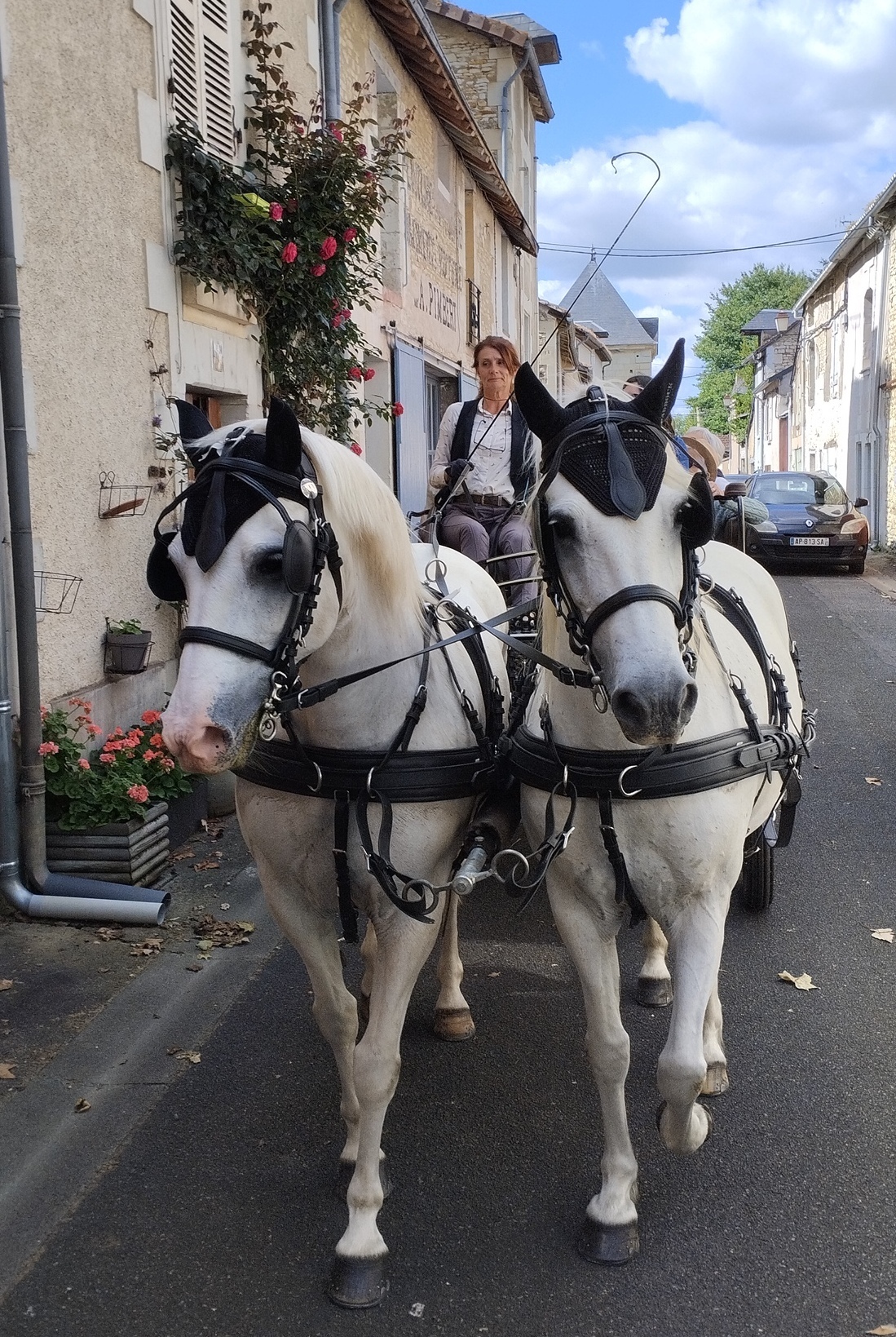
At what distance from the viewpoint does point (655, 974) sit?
3863 mm

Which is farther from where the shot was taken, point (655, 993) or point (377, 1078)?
point (655, 993)

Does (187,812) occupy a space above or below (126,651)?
below

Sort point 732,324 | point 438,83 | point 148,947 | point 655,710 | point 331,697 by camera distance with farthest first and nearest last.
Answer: point 732,324 → point 438,83 → point 148,947 → point 331,697 → point 655,710

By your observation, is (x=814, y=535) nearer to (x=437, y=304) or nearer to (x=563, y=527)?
(x=437, y=304)

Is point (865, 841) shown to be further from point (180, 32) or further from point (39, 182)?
point (180, 32)

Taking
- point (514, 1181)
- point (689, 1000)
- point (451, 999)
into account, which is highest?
point (689, 1000)

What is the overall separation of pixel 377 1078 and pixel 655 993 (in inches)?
61.8

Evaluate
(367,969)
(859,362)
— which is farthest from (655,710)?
(859,362)

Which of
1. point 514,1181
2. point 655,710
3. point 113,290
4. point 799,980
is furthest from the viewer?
point 113,290

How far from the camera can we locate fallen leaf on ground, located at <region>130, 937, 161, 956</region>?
420 cm

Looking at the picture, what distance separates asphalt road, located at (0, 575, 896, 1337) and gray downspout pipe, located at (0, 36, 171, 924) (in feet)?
2.56

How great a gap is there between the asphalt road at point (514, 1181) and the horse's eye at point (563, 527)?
1.67 meters

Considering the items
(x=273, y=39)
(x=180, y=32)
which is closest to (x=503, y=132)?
(x=273, y=39)

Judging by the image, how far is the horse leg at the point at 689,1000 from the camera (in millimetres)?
2373
